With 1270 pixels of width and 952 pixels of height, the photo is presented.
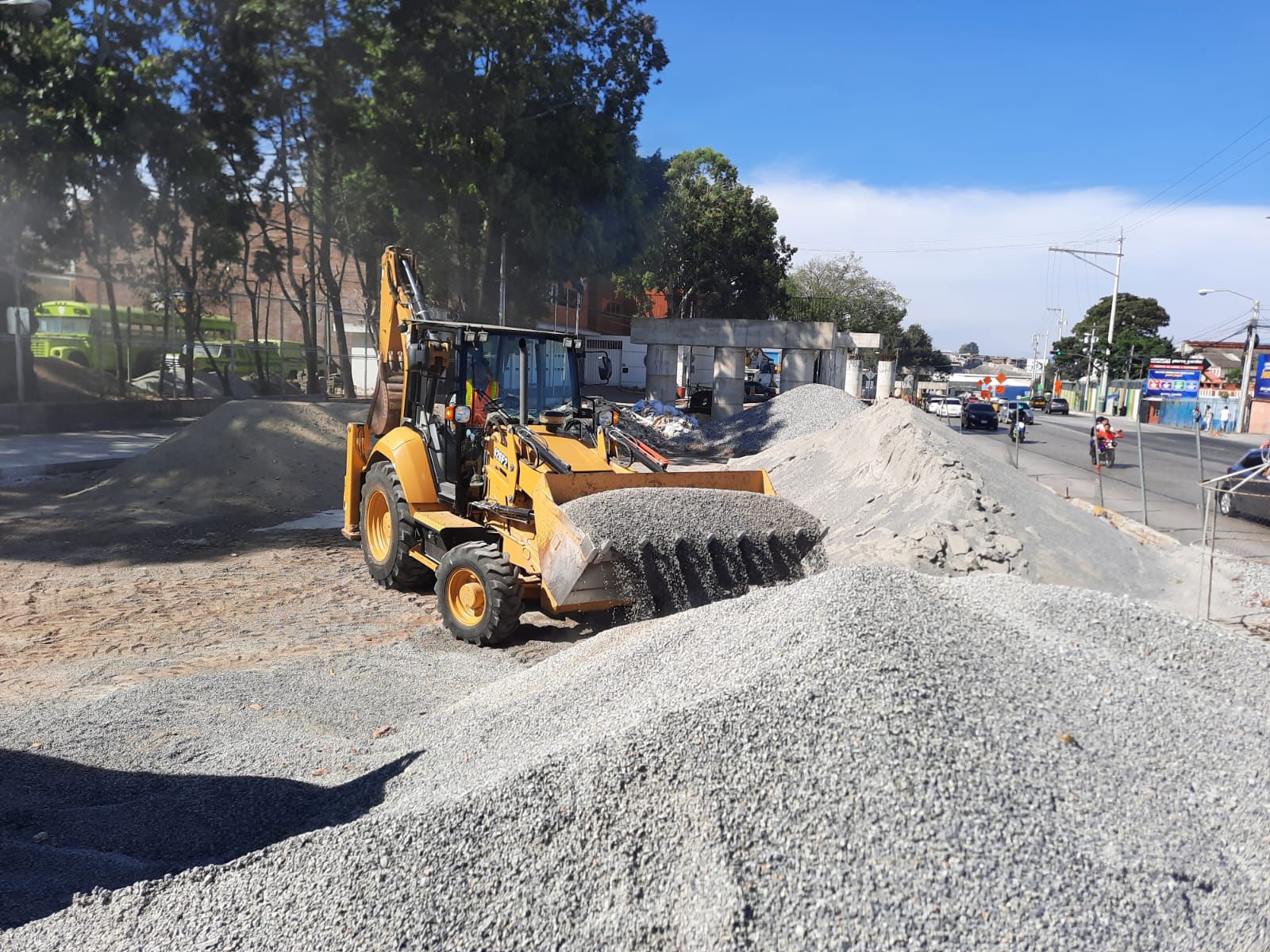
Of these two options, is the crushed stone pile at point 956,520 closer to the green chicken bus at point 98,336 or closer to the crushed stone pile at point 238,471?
the crushed stone pile at point 238,471

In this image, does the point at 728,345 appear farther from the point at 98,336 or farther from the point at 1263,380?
the point at 1263,380

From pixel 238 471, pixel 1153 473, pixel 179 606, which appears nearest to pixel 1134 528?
pixel 1153 473

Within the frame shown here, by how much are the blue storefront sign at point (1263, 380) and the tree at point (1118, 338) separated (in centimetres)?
2217

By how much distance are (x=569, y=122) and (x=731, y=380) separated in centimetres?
1043

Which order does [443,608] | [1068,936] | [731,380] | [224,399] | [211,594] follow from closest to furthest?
[1068,936], [443,608], [211,594], [224,399], [731,380]

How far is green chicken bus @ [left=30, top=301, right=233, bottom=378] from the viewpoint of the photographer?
958 inches

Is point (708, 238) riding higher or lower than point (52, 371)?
higher

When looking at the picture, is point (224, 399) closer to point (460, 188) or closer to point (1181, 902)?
point (460, 188)

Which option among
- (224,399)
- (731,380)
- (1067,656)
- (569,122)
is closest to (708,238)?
(731,380)

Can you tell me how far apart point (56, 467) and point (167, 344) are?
30.9 ft

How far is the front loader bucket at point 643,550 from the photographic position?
7.06 meters

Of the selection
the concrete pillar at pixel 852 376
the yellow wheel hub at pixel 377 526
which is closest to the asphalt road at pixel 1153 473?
the concrete pillar at pixel 852 376

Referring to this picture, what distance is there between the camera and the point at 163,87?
23656 mm

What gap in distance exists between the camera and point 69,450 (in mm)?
18672
